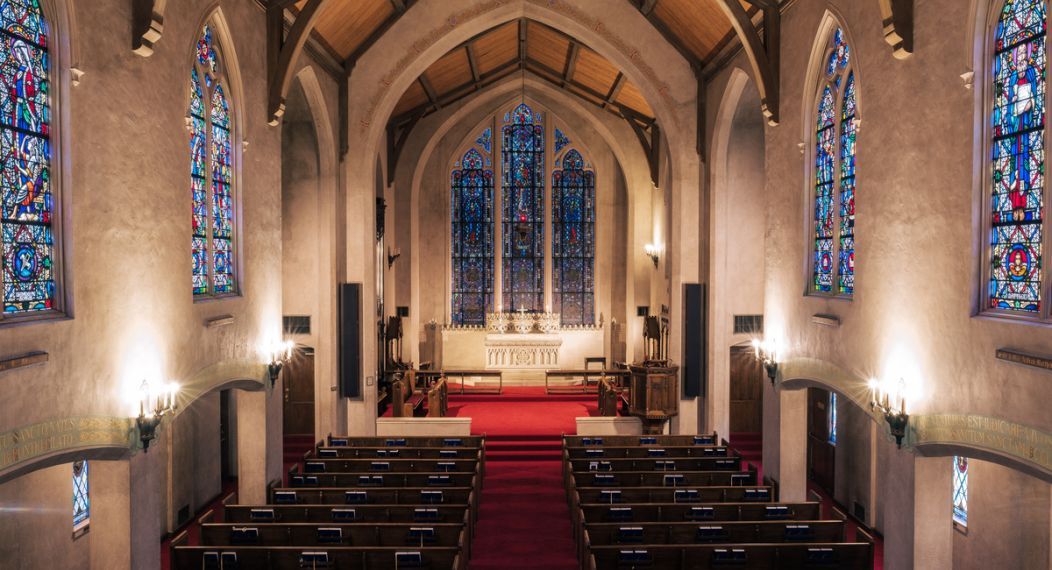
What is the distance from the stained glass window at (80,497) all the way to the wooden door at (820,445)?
10861 mm

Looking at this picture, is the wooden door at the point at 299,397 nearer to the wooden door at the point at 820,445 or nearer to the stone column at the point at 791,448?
the stone column at the point at 791,448

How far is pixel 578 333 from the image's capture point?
2239 cm

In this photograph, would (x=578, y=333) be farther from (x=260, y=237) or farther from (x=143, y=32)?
(x=143, y=32)

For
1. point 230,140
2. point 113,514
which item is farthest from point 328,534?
point 230,140

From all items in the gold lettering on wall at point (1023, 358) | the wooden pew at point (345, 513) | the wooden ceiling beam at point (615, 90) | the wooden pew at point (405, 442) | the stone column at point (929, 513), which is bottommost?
the wooden pew at point (405, 442)

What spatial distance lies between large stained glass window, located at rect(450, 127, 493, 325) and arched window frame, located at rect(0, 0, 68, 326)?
1644 centimetres

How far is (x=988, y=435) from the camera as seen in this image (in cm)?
636

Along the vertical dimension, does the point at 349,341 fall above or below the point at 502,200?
below

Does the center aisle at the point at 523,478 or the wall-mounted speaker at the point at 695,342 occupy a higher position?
the wall-mounted speaker at the point at 695,342

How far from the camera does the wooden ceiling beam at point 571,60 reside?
17.1m

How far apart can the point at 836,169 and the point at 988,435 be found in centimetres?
422

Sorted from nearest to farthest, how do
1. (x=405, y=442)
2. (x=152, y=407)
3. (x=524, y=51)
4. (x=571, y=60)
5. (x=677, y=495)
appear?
1. (x=152, y=407)
2. (x=677, y=495)
3. (x=405, y=442)
4. (x=571, y=60)
5. (x=524, y=51)

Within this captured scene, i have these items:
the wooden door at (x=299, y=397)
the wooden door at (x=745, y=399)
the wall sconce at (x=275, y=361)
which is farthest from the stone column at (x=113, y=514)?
the wooden door at (x=745, y=399)

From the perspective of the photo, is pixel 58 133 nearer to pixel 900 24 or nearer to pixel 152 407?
pixel 152 407
